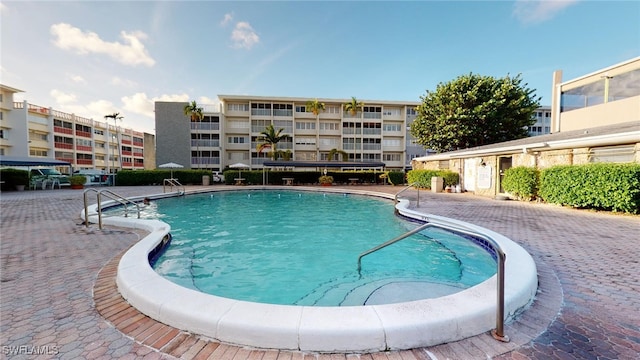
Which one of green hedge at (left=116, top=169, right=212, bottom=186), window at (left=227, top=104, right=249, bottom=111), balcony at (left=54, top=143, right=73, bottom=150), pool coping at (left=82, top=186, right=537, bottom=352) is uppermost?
window at (left=227, top=104, right=249, bottom=111)

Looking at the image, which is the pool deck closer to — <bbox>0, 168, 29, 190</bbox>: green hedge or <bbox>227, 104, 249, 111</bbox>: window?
<bbox>0, 168, 29, 190</bbox>: green hedge

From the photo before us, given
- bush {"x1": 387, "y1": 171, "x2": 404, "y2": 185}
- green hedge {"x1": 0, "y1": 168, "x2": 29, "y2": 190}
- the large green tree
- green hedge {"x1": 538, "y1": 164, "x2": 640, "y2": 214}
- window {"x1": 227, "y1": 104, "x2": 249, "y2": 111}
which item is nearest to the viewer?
green hedge {"x1": 538, "y1": 164, "x2": 640, "y2": 214}

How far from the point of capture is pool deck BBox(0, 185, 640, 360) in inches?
82.8

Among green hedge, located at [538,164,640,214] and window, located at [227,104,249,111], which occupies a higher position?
window, located at [227,104,249,111]

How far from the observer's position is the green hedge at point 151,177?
959 inches

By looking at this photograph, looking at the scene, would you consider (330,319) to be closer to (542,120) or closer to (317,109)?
(317,109)

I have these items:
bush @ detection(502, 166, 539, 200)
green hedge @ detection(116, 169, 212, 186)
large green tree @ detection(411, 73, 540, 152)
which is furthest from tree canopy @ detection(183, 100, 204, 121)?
bush @ detection(502, 166, 539, 200)

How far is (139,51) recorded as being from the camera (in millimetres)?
14422

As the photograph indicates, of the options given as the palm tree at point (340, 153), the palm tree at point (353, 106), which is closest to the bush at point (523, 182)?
the palm tree at point (340, 153)

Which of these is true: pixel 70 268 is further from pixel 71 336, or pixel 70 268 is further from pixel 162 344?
pixel 162 344

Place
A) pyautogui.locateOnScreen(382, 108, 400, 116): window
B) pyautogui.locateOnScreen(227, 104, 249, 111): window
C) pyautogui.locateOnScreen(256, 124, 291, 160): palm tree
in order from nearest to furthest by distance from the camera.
A: pyautogui.locateOnScreen(256, 124, 291, 160): palm tree → pyautogui.locateOnScreen(227, 104, 249, 111): window → pyautogui.locateOnScreen(382, 108, 400, 116): window

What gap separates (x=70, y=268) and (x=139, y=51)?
15.3 metres

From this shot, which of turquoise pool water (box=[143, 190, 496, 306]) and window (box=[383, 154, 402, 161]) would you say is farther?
window (box=[383, 154, 402, 161])

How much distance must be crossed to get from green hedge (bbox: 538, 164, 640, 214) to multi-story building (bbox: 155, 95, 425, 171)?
3199cm
